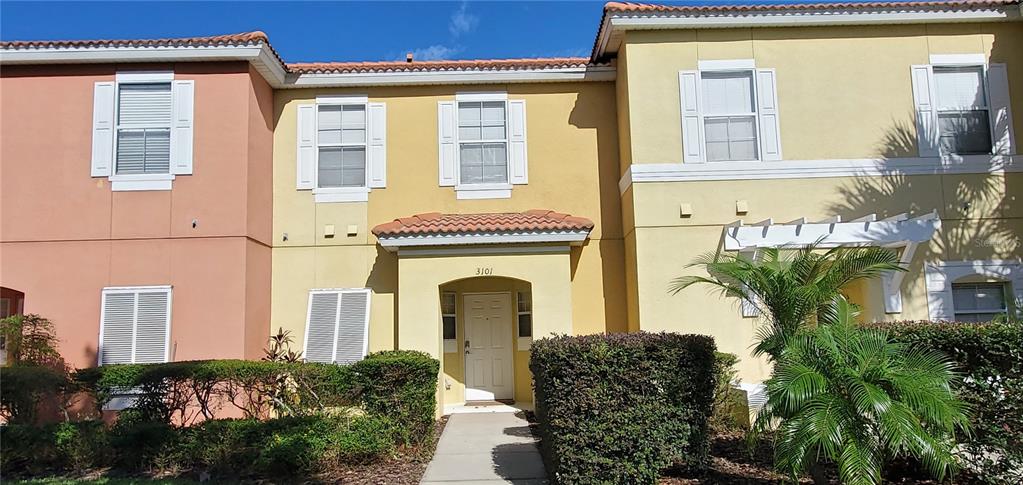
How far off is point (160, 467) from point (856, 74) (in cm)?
1218

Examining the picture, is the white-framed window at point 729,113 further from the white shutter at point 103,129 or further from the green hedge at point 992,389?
the white shutter at point 103,129

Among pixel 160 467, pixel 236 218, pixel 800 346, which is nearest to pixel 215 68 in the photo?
pixel 236 218

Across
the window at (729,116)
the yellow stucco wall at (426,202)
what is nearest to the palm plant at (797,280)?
the window at (729,116)

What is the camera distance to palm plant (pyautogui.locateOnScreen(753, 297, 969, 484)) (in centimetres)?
568

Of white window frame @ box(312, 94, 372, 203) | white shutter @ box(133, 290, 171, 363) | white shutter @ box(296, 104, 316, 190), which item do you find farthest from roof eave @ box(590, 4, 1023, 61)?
white shutter @ box(133, 290, 171, 363)

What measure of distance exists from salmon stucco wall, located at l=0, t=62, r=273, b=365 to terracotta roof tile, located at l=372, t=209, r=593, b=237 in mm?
2539

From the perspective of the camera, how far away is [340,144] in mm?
12812

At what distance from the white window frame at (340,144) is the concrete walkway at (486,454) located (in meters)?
4.46

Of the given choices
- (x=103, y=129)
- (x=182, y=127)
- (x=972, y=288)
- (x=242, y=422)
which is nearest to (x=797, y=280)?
(x=242, y=422)

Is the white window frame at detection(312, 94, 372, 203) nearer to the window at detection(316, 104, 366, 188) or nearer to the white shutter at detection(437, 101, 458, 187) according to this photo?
the window at detection(316, 104, 366, 188)

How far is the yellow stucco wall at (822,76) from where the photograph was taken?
11.7 meters

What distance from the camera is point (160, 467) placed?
26.8ft

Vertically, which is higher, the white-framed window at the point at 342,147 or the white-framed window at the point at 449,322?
the white-framed window at the point at 342,147

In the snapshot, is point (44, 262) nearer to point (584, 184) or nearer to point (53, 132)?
point (53, 132)
